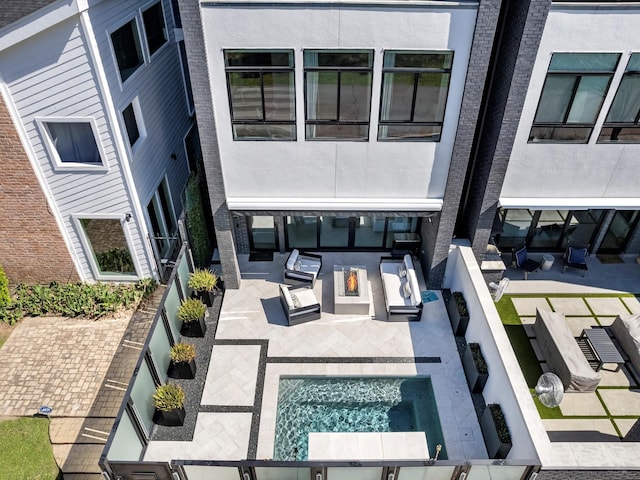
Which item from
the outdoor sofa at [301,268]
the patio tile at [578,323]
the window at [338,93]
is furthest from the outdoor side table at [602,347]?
the window at [338,93]

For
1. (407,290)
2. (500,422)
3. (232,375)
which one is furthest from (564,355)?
(232,375)

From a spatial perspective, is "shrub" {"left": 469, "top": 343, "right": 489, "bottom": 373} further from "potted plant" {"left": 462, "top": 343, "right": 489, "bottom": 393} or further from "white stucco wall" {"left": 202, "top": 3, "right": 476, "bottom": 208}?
"white stucco wall" {"left": 202, "top": 3, "right": 476, "bottom": 208}

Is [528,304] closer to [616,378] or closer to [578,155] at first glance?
[616,378]

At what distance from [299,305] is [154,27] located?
10522 mm

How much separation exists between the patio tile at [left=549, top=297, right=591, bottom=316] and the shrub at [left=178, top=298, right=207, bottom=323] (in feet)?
36.9

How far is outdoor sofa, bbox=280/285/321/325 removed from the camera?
14.5 m

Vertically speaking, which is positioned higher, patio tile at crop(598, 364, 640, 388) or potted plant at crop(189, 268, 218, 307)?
potted plant at crop(189, 268, 218, 307)

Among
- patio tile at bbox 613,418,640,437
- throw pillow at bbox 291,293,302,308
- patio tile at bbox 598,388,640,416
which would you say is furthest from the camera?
throw pillow at bbox 291,293,302,308

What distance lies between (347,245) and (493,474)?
9200mm

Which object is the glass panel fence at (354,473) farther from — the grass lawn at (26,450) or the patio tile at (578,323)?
the patio tile at (578,323)

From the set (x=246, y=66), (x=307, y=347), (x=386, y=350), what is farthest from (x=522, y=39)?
(x=307, y=347)

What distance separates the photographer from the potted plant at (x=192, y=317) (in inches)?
550

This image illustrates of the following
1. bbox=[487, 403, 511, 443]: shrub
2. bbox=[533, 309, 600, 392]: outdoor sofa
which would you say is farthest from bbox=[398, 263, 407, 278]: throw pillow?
bbox=[487, 403, 511, 443]: shrub

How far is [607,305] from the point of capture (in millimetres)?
15445
